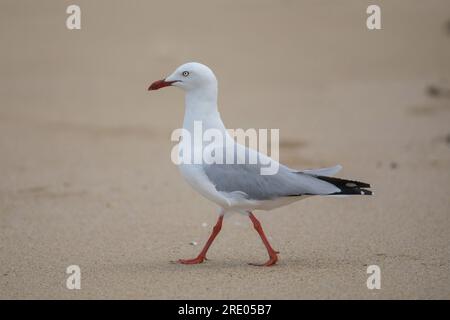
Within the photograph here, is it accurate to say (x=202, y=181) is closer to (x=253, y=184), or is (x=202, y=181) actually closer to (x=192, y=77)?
(x=253, y=184)

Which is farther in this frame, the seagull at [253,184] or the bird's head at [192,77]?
the bird's head at [192,77]

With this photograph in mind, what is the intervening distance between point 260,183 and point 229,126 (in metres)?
6.14

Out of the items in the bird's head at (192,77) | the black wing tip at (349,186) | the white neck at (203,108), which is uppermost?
the bird's head at (192,77)

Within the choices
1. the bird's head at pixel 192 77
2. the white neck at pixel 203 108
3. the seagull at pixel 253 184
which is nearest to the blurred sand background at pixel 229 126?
the seagull at pixel 253 184

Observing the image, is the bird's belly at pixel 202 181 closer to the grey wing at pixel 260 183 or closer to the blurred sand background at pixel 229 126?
the grey wing at pixel 260 183

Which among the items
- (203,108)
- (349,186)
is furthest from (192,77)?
(349,186)

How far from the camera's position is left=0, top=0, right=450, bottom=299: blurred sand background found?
5.60 m

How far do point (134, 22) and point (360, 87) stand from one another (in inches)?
249

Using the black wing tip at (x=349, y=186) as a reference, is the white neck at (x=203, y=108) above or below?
above

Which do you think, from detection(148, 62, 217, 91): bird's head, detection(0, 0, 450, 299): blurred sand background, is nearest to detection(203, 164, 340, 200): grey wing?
detection(0, 0, 450, 299): blurred sand background

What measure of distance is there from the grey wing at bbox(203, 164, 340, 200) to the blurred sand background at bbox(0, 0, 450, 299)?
1.83 ft

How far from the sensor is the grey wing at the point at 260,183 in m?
5.62

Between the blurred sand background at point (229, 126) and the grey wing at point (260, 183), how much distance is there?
1.83ft

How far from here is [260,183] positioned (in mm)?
5652
